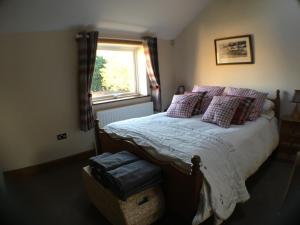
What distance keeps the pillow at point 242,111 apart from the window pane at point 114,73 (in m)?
1.98

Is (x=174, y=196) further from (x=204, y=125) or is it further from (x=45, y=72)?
(x=45, y=72)

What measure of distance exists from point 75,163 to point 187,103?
1.76m

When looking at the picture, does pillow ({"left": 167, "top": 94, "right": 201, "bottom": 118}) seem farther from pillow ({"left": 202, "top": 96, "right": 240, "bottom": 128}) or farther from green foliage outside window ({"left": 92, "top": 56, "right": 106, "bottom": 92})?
green foliage outside window ({"left": 92, "top": 56, "right": 106, "bottom": 92})

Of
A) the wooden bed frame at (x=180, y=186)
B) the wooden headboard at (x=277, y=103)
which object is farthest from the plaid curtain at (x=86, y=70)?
the wooden headboard at (x=277, y=103)

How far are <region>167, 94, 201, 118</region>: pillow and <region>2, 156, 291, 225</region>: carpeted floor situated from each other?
43.5 inches

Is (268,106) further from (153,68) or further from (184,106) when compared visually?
(153,68)

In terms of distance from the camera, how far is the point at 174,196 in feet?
5.71

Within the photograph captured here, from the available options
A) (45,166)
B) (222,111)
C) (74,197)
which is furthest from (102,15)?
(74,197)

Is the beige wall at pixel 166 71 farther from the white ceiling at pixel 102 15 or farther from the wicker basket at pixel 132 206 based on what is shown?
the wicker basket at pixel 132 206

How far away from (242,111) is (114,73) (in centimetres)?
213

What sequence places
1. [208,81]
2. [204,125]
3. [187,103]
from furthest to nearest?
[208,81] → [187,103] → [204,125]

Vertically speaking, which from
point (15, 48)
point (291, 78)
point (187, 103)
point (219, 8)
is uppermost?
point (219, 8)

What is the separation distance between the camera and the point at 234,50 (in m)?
3.33

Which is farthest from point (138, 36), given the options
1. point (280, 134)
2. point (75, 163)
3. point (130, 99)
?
point (280, 134)
